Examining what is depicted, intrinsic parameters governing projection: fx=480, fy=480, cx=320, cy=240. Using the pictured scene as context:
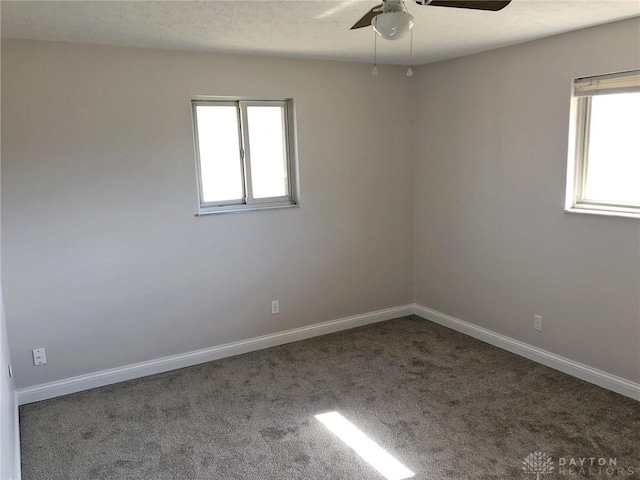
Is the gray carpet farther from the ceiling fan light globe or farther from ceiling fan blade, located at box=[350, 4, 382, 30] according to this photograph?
ceiling fan blade, located at box=[350, 4, 382, 30]

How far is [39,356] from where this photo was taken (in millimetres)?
3191

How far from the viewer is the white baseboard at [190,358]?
324 centimetres

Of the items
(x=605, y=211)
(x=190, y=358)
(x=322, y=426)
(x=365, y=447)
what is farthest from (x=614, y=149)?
(x=190, y=358)

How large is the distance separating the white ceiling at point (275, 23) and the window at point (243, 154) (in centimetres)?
47

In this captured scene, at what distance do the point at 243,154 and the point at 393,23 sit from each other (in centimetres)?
214

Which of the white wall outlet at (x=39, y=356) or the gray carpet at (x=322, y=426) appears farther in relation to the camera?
the white wall outlet at (x=39, y=356)

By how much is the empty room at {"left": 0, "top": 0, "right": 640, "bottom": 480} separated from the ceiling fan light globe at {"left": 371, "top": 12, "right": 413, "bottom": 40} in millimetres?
57

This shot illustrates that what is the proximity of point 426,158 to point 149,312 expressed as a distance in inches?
105

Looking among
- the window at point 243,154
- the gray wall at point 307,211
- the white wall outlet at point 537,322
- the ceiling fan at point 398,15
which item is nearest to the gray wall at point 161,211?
the gray wall at point 307,211

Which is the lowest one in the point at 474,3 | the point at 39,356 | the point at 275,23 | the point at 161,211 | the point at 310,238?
the point at 39,356

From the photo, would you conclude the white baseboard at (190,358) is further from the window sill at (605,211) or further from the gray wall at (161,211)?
the window sill at (605,211)

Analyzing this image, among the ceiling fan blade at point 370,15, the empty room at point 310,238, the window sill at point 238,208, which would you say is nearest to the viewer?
the ceiling fan blade at point 370,15

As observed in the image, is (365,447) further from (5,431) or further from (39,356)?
(39,356)

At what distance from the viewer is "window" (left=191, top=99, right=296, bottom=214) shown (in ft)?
12.0
